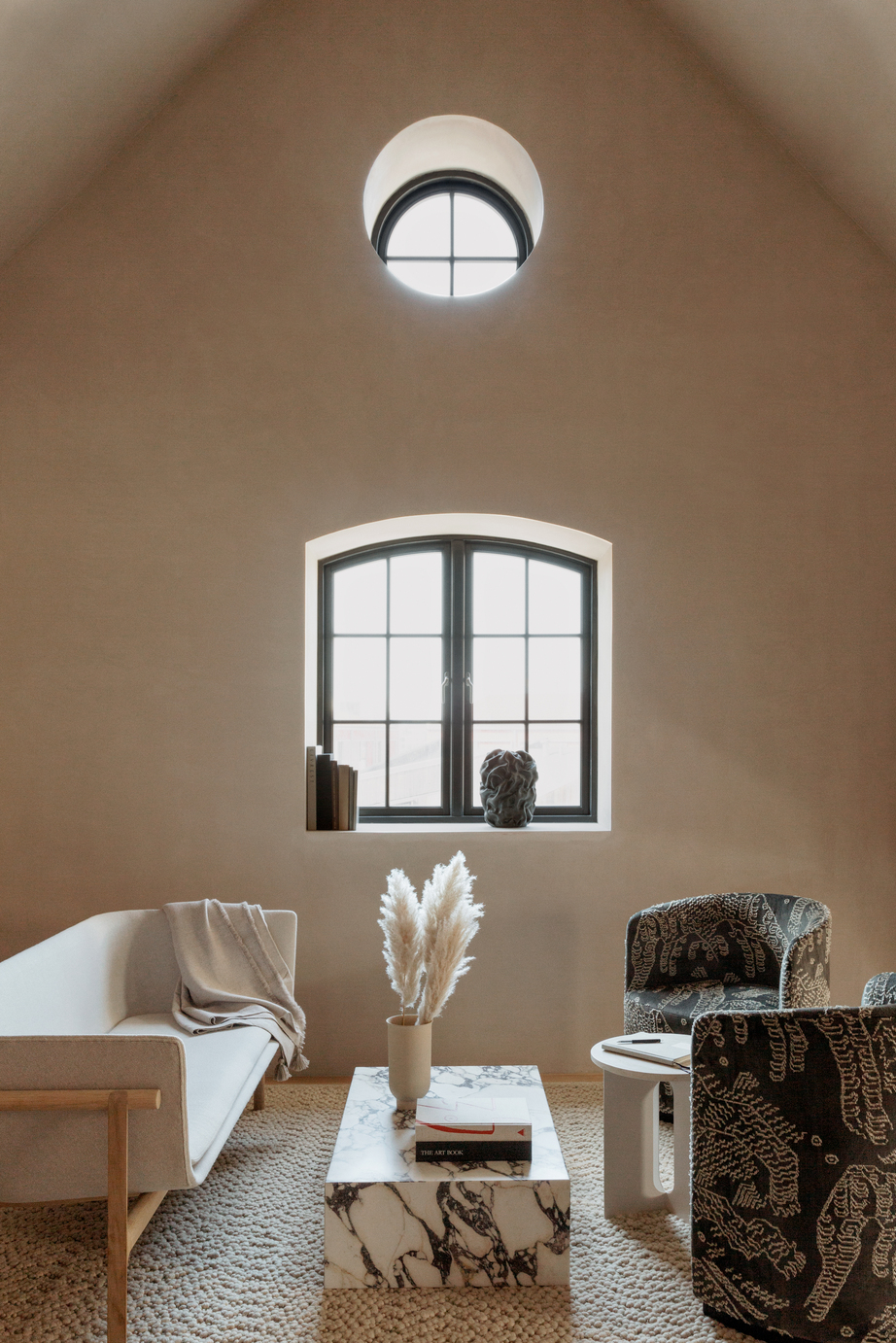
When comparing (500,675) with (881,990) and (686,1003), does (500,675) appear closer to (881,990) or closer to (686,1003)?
(686,1003)

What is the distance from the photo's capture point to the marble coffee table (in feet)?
6.76

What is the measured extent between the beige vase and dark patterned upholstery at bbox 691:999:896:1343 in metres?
0.80

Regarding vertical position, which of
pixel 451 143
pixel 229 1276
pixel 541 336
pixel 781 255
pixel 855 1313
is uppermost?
pixel 451 143

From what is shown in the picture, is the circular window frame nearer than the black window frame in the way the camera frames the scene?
No

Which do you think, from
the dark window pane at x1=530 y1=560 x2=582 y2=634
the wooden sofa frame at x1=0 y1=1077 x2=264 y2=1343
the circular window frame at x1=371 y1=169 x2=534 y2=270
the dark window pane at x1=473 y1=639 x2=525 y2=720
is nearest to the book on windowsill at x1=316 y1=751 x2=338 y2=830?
the dark window pane at x1=473 y1=639 x2=525 y2=720

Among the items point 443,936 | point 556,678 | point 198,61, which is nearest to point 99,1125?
point 443,936

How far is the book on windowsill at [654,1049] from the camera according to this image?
232 cm

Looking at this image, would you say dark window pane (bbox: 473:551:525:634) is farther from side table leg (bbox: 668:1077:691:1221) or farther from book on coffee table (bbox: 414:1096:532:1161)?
book on coffee table (bbox: 414:1096:532:1161)

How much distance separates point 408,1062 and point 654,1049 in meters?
0.65

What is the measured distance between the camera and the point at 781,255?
3.55m

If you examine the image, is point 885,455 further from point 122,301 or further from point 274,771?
point 122,301

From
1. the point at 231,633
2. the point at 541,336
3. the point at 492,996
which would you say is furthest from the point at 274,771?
the point at 541,336

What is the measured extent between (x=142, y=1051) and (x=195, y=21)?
341cm

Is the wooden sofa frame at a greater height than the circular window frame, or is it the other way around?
the circular window frame
